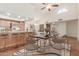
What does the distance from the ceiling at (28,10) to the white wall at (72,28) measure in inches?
8.7

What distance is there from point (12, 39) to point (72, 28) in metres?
1.10

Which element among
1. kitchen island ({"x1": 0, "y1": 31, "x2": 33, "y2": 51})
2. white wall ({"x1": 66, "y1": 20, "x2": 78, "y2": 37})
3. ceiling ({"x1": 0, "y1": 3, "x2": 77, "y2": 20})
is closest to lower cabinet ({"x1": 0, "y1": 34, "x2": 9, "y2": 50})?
kitchen island ({"x1": 0, "y1": 31, "x2": 33, "y2": 51})

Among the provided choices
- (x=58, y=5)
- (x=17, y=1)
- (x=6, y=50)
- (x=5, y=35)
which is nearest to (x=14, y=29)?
(x=5, y=35)

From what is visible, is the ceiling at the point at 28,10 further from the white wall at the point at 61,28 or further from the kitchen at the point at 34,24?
the white wall at the point at 61,28

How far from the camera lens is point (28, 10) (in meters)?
1.97

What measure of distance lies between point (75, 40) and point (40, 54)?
693 millimetres

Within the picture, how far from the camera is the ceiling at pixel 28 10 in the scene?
76.4 inches

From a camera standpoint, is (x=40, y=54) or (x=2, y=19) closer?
(x=2, y=19)

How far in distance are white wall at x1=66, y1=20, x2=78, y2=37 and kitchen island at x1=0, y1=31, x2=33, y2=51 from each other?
73cm

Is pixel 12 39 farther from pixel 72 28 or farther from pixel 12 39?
pixel 72 28

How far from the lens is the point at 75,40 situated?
1.92 metres

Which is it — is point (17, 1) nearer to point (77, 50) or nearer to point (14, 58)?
point (14, 58)

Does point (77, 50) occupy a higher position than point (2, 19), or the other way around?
point (2, 19)

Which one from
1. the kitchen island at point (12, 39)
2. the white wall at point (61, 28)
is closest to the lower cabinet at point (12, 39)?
the kitchen island at point (12, 39)
